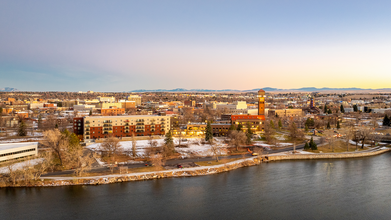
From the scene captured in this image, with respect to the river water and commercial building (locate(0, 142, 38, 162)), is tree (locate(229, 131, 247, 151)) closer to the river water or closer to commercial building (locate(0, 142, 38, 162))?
the river water

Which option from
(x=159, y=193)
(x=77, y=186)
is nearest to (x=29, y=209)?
(x=77, y=186)

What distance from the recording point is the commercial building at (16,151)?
22.4 m

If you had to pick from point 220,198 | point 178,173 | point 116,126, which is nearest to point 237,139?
point 178,173

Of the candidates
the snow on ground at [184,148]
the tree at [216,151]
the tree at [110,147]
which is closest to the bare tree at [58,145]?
the tree at [110,147]

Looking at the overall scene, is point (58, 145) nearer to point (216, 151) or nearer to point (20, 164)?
point (20, 164)

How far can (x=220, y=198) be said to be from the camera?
57.7 feet

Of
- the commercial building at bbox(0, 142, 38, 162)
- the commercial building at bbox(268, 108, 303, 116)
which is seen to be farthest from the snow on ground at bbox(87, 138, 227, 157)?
the commercial building at bbox(268, 108, 303, 116)

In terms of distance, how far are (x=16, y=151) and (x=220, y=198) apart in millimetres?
18951

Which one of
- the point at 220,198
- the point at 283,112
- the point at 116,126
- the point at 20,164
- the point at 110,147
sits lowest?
the point at 220,198

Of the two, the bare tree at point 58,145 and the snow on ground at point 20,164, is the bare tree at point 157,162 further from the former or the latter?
the snow on ground at point 20,164

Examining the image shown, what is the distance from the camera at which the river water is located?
50.2ft

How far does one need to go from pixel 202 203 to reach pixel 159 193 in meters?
3.20

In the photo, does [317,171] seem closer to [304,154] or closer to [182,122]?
[304,154]

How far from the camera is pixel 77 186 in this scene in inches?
741
